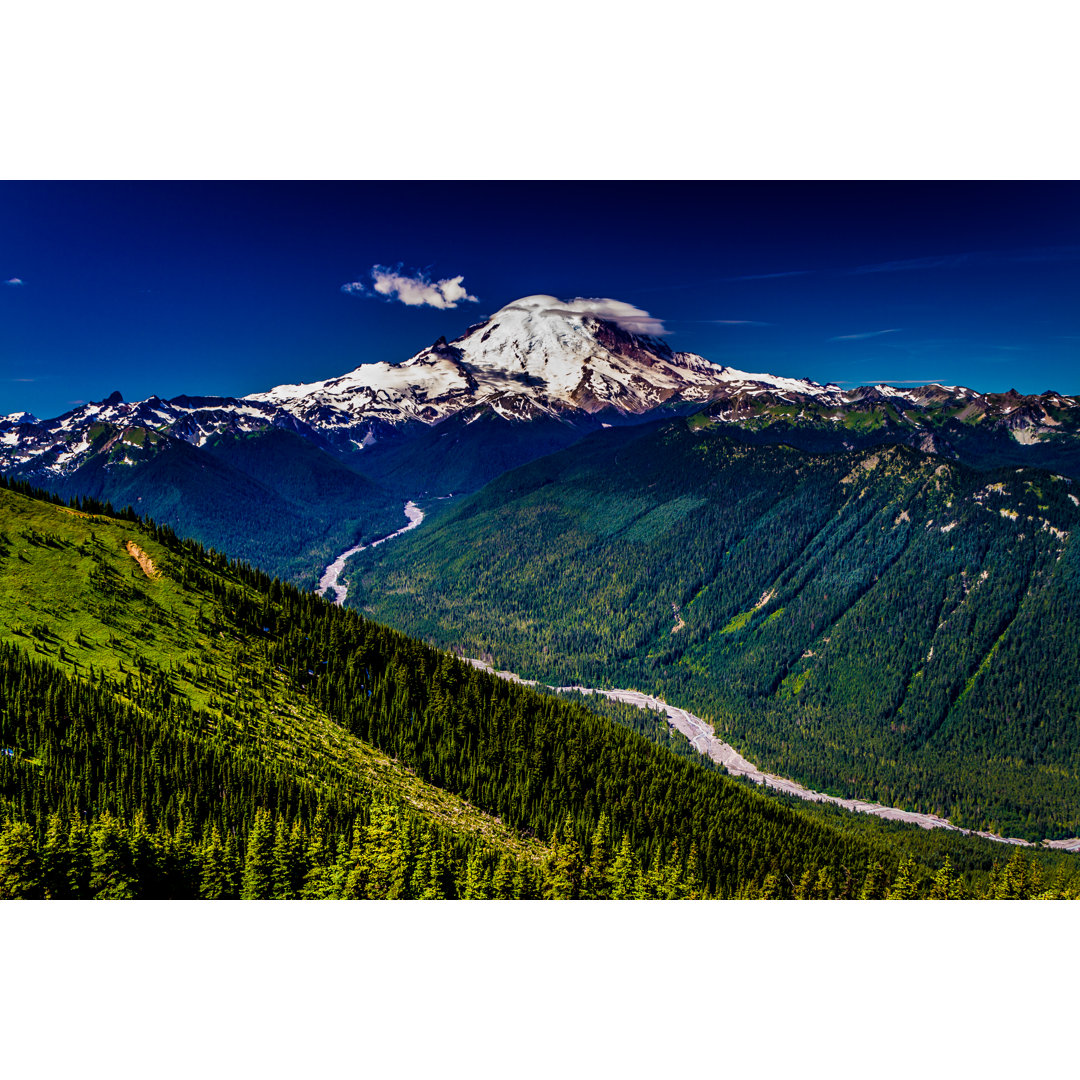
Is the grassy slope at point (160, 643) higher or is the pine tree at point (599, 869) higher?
the grassy slope at point (160, 643)

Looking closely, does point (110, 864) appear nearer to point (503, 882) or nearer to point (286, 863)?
point (286, 863)

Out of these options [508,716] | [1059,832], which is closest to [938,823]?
[1059,832]

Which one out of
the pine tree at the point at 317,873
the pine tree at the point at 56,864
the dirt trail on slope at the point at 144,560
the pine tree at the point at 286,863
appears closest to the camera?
the pine tree at the point at 56,864

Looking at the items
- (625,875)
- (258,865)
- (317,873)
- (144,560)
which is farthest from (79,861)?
(144,560)

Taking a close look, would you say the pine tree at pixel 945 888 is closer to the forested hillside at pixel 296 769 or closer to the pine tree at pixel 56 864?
the forested hillside at pixel 296 769

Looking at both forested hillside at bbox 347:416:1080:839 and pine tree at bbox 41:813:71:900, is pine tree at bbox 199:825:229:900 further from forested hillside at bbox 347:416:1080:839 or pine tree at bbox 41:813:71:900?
forested hillside at bbox 347:416:1080:839

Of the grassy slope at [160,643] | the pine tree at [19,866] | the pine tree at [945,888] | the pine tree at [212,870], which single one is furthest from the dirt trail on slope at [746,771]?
the pine tree at [19,866]

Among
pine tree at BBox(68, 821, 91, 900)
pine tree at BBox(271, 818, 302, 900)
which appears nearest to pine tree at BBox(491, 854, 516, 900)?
pine tree at BBox(271, 818, 302, 900)
